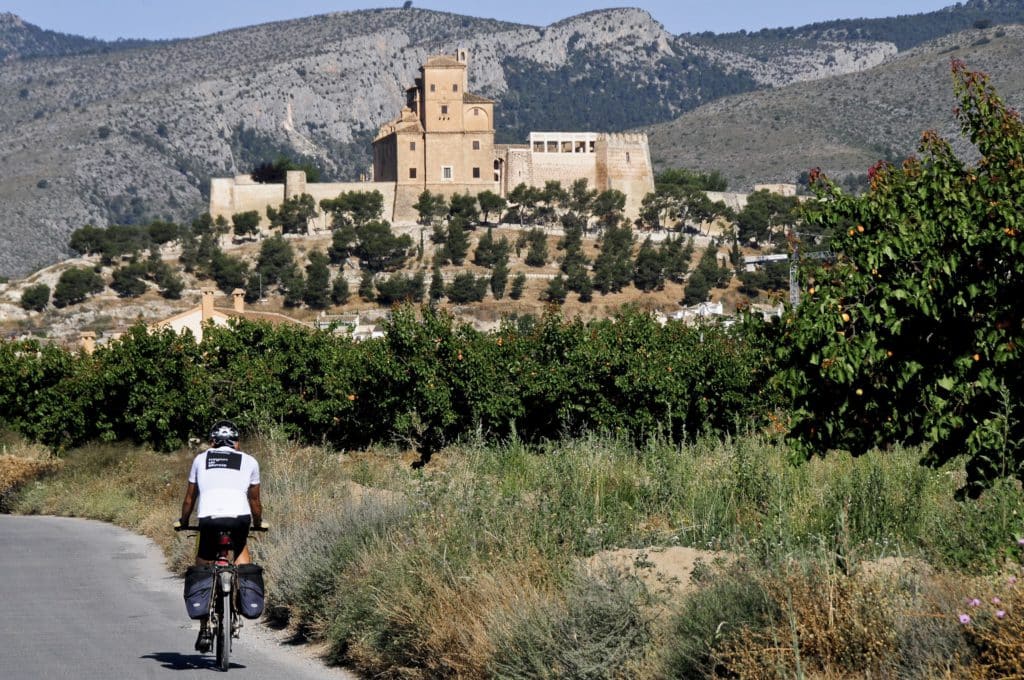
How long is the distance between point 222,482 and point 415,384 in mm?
14946

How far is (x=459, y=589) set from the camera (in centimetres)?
770

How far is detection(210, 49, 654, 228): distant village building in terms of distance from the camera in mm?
97562

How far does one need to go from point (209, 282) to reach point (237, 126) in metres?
94.5

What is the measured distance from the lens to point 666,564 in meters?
7.91

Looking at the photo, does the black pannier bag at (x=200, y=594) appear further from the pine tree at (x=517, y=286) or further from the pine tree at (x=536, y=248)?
the pine tree at (x=536, y=248)

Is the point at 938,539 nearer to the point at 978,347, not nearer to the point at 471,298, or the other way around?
the point at 978,347

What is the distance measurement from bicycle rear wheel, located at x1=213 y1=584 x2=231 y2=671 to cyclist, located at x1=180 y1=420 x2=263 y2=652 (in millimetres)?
98

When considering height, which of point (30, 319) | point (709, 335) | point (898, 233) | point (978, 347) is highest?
point (898, 233)

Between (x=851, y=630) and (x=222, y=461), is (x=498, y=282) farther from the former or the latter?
(x=851, y=630)

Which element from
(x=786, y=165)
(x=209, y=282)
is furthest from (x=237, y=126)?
(x=209, y=282)

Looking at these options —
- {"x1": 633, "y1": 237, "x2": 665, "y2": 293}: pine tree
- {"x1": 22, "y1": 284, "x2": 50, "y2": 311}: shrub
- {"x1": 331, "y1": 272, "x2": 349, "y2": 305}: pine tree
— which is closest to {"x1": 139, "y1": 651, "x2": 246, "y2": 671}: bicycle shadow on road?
{"x1": 331, "y1": 272, "x2": 349, "y2": 305}: pine tree

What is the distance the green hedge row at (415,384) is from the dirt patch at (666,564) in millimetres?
13085

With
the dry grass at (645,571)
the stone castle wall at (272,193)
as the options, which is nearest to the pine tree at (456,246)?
the stone castle wall at (272,193)

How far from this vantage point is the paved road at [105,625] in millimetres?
8250
